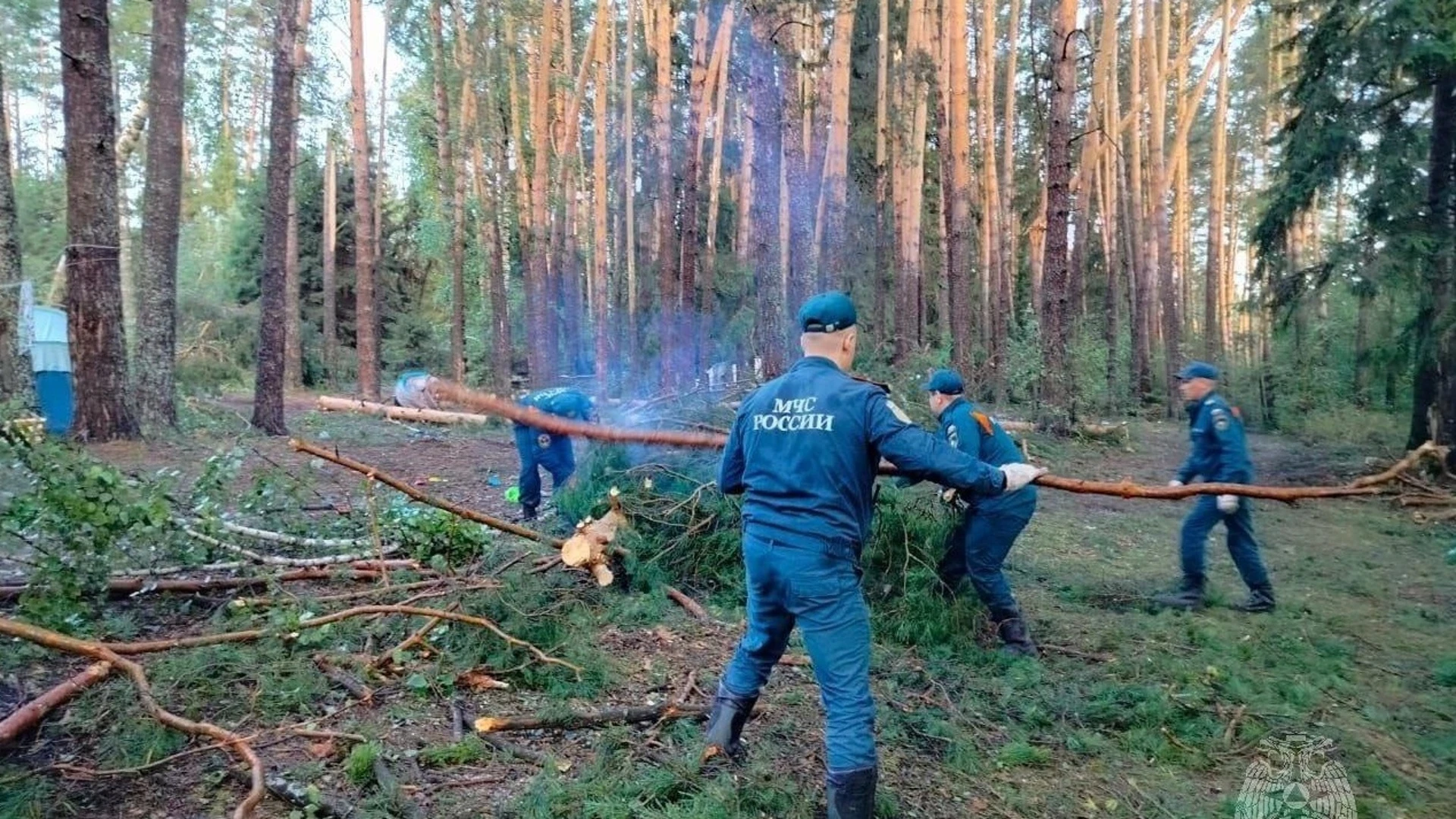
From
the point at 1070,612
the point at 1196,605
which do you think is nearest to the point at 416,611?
the point at 1070,612

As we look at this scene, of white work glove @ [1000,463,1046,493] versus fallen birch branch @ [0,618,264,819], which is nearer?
fallen birch branch @ [0,618,264,819]

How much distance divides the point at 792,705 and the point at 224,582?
137 inches

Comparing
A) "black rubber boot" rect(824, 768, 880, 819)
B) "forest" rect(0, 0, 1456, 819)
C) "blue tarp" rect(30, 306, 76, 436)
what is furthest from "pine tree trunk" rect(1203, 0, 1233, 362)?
"blue tarp" rect(30, 306, 76, 436)

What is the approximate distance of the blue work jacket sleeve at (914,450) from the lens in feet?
10.4

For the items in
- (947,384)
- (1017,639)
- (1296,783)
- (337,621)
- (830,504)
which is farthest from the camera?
(947,384)

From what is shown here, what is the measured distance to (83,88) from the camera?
29.7 ft

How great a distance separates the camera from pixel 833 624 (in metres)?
3.15

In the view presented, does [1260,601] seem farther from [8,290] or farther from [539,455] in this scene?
[8,290]

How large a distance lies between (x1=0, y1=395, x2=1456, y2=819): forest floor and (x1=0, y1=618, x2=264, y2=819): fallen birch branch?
8cm

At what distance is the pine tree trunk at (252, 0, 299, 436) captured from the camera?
39.1 ft

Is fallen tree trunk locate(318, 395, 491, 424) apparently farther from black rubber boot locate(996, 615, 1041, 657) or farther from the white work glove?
the white work glove

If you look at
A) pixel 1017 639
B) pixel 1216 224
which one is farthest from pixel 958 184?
pixel 1017 639

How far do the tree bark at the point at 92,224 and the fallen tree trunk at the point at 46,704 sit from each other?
686 cm

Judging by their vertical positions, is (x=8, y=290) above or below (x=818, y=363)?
above
